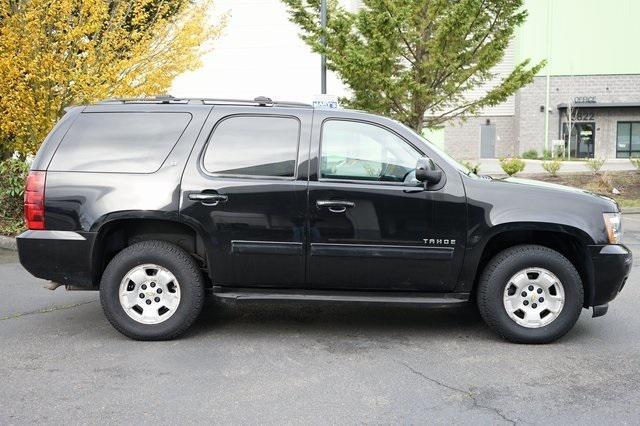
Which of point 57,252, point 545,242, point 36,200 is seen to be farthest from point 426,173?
point 36,200

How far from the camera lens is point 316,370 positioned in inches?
177

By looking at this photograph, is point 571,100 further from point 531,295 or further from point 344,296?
point 344,296

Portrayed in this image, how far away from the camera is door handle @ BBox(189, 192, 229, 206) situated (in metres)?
5.01

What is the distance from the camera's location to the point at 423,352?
4906 mm

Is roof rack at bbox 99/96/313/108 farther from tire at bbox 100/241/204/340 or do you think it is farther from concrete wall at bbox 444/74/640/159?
concrete wall at bbox 444/74/640/159

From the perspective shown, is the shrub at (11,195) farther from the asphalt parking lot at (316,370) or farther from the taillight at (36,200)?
the taillight at (36,200)

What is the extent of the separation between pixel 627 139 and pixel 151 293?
165ft

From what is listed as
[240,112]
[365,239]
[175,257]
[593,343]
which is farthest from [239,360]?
[593,343]

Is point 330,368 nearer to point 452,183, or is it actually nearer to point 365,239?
point 365,239

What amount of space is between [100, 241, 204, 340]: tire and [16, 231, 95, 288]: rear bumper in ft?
0.70

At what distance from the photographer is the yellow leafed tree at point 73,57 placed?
32.9 feet

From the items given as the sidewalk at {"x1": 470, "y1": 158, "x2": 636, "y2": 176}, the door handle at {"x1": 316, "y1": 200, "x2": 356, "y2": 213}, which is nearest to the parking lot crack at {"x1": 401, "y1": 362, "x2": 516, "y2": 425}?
the door handle at {"x1": 316, "y1": 200, "x2": 356, "y2": 213}

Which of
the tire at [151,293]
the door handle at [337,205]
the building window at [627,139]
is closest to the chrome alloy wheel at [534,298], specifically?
the door handle at [337,205]

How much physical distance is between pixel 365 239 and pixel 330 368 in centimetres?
103
